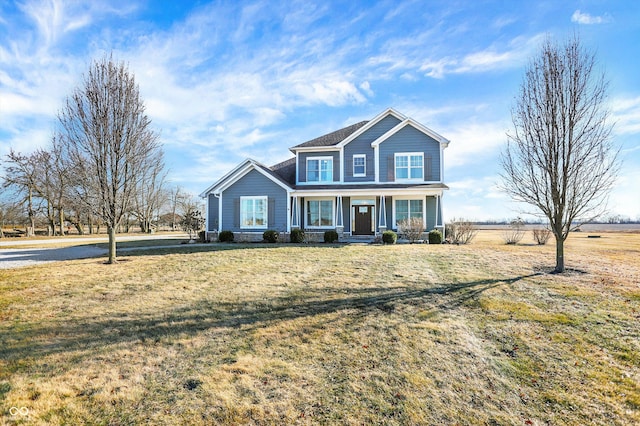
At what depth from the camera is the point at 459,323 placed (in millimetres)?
5965

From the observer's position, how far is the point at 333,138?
22.8 meters

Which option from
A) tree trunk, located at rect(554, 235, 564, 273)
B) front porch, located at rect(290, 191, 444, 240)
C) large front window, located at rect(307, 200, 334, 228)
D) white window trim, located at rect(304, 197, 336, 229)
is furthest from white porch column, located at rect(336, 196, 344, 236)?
tree trunk, located at rect(554, 235, 564, 273)

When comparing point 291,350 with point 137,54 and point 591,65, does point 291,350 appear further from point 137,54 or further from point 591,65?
point 137,54

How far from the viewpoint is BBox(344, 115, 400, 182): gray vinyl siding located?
21.4m

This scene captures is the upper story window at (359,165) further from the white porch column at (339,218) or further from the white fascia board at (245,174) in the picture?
the white fascia board at (245,174)

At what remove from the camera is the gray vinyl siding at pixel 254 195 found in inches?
787

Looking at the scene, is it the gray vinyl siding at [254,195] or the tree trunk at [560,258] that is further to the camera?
the gray vinyl siding at [254,195]

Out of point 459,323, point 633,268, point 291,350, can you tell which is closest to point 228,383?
point 291,350

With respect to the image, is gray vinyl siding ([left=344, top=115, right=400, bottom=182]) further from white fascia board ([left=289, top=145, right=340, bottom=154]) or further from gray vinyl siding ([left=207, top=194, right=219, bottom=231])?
gray vinyl siding ([left=207, top=194, right=219, bottom=231])

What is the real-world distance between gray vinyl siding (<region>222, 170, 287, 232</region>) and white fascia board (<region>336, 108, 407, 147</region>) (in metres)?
5.53

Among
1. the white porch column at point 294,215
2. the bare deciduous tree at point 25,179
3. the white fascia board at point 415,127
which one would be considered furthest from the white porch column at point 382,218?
the bare deciduous tree at point 25,179

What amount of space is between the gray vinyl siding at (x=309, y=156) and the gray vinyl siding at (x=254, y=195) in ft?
9.18

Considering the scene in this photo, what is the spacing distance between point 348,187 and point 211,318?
15445 mm

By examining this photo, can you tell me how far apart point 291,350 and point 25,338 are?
191 inches
